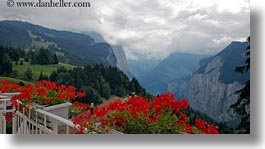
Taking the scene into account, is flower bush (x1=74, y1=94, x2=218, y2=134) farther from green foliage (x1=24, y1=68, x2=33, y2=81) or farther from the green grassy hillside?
green foliage (x1=24, y1=68, x2=33, y2=81)

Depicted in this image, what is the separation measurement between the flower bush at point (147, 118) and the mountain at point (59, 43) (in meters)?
0.59

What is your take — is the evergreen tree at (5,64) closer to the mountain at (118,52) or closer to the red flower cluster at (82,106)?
the red flower cluster at (82,106)

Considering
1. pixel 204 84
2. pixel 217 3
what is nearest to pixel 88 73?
pixel 204 84

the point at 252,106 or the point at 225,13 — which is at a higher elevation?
the point at 225,13

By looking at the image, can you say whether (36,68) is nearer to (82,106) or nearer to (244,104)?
(82,106)

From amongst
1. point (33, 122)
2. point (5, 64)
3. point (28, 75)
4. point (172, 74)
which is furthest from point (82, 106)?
point (172, 74)

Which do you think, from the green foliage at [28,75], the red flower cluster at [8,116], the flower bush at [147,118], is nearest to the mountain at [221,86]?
the flower bush at [147,118]

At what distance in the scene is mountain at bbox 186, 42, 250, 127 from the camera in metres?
4.40

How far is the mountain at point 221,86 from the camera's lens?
440 cm

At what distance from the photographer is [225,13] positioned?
14.6 ft

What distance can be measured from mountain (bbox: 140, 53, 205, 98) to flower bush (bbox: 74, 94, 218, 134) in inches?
7.8

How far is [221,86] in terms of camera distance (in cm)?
448

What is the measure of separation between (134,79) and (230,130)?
1.18m

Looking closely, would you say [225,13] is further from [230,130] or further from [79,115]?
[79,115]
